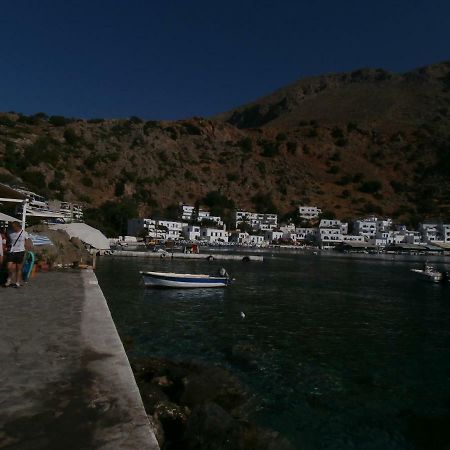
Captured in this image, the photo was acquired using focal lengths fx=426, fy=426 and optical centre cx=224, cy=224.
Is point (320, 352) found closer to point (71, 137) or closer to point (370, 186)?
point (71, 137)

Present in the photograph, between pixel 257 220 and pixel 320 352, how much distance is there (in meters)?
115

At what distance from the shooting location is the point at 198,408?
6.75m

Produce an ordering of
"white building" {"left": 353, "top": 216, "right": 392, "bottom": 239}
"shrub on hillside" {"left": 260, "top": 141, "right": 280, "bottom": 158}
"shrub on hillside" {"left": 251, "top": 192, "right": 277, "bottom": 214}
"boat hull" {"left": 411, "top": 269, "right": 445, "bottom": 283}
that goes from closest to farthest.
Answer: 1. "boat hull" {"left": 411, "top": 269, "right": 445, "bottom": 283}
2. "white building" {"left": 353, "top": 216, "right": 392, "bottom": 239}
3. "shrub on hillside" {"left": 251, "top": 192, "right": 277, "bottom": 214}
4. "shrub on hillside" {"left": 260, "top": 141, "right": 280, "bottom": 158}

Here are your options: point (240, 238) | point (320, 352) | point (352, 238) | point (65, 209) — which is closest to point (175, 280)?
point (320, 352)

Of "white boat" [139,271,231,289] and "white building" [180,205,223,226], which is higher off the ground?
"white building" [180,205,223,226]

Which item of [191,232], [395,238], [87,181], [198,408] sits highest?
[87,181]

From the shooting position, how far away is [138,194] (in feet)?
362

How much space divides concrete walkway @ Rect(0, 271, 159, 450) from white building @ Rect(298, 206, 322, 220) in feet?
412

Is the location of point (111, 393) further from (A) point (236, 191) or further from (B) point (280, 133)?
(B) point (280, 133)

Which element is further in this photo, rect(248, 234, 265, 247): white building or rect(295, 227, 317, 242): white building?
rect(295, 227, 317, 242): white building

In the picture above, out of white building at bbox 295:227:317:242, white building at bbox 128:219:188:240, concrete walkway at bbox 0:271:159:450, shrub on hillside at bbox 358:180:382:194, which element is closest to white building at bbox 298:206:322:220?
white building at bbox 295:227:317:242

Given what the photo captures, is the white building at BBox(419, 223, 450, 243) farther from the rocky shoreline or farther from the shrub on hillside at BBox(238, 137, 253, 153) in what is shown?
the rocky shoreline

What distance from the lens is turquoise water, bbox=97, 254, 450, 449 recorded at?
27.9 ft

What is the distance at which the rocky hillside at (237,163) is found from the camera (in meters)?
A: 102
